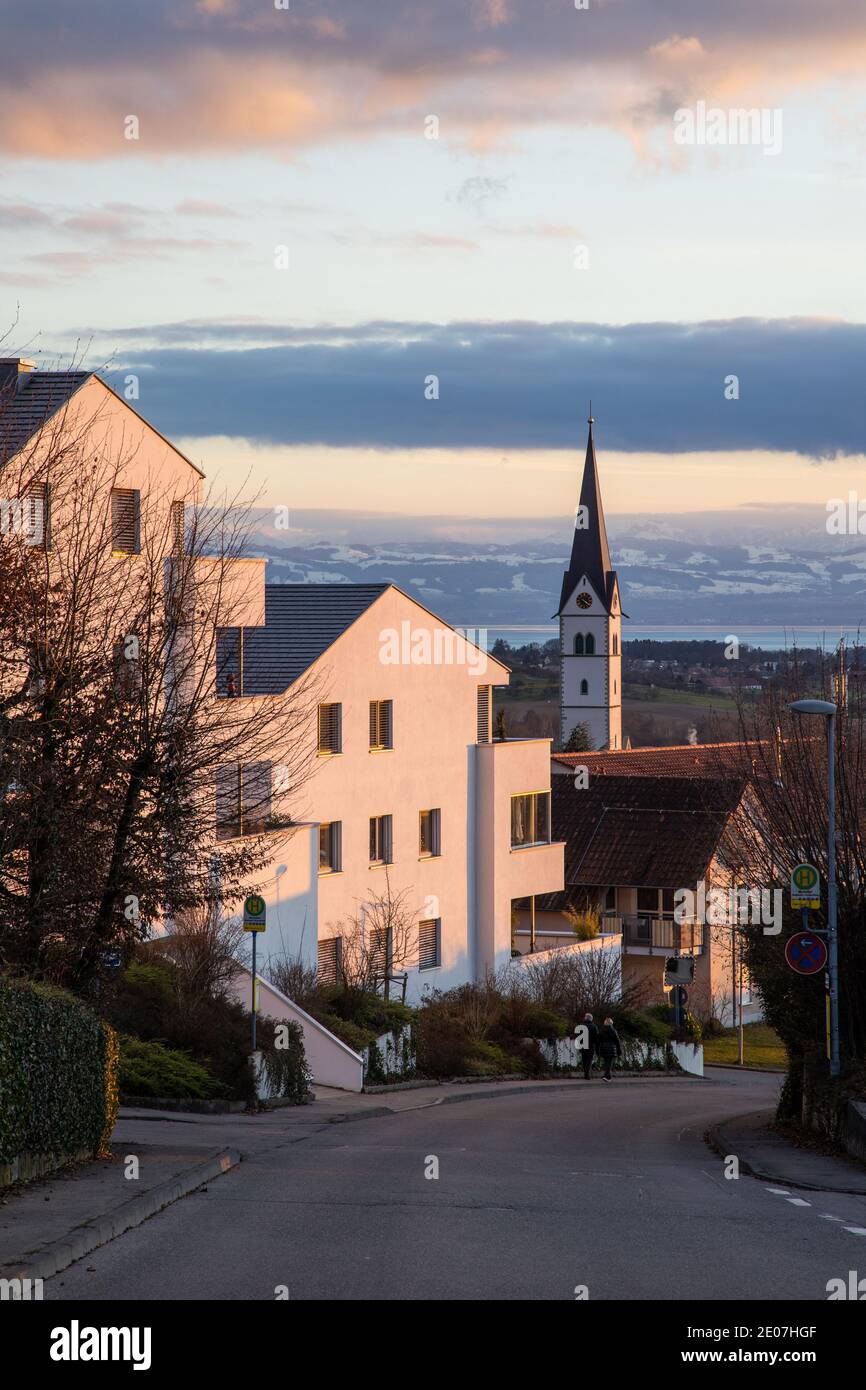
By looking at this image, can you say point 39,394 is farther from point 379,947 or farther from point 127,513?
point 379,947

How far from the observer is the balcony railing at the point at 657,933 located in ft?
205

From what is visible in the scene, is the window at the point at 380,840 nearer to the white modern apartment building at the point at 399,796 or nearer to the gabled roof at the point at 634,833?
the white modern apartment building at the point at 399,796

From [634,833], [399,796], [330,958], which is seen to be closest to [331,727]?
[399,796]

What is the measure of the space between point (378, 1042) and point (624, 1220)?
1939cm

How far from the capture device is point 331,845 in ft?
136

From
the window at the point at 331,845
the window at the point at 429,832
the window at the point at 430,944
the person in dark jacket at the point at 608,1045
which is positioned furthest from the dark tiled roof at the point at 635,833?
the person in dark jacket at the point at 608,1045

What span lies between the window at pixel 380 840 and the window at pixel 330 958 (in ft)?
12.1

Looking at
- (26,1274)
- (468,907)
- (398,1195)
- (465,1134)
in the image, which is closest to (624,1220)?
(398,1195)

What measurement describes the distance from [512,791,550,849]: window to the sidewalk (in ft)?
73.9

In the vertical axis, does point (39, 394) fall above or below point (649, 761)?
above

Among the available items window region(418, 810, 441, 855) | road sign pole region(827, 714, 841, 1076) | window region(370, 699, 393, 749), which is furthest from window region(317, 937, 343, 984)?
road sign pole region(827, 714, 841, 1076)

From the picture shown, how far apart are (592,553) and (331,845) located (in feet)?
339
